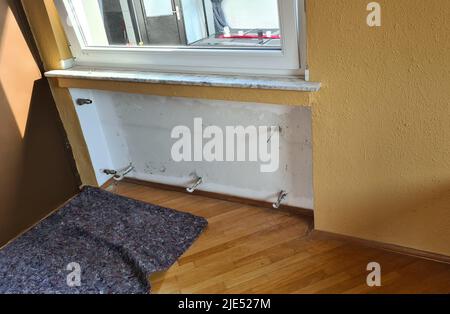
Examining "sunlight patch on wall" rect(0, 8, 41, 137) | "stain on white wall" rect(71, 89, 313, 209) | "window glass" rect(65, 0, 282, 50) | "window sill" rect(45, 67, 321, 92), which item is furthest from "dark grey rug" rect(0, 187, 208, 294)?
"window glass" rect(65, 0, 282, 50)

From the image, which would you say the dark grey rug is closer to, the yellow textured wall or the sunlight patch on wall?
the sunlight patch on wall

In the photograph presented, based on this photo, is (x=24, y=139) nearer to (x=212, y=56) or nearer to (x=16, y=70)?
(x=16, y=70)

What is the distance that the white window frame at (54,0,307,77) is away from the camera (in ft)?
4.48

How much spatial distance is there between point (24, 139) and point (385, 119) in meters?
1.59

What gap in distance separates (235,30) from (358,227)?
942 millimetres

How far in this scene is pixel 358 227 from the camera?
155 cm

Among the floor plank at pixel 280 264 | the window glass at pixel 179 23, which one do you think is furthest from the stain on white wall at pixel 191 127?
the window glass at pixel 179 23

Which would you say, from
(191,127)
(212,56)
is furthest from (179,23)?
(191,127)

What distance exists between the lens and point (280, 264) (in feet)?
5.05

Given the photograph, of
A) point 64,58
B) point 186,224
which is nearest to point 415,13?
point 186,224

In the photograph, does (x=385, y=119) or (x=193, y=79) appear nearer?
(x=385, y=119)

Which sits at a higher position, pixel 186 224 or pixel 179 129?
pixel 179 129

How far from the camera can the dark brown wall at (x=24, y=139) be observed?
5.65 ft
